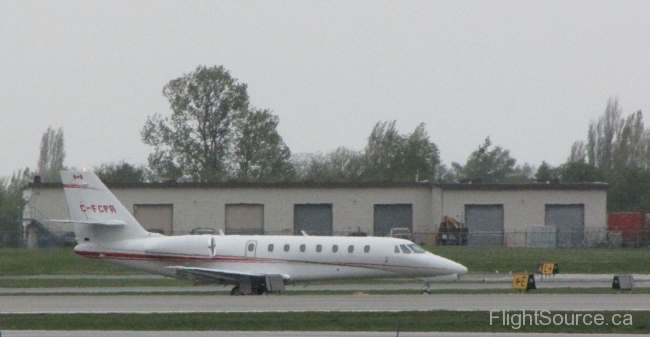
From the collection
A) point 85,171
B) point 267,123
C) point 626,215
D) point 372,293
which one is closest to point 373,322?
point 372,293

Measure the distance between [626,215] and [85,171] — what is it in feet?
168

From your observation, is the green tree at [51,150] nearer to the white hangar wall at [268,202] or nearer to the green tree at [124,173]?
the green tree at [124,173]

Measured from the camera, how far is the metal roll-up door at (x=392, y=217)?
72.2 meters

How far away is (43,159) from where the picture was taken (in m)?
120

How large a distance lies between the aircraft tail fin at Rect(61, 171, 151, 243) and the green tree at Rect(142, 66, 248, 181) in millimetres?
54856

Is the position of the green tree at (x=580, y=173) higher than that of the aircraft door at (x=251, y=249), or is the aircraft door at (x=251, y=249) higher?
the green tree at (x=580, y=173)

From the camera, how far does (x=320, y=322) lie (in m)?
25.0

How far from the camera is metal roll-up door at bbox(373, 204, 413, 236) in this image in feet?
237

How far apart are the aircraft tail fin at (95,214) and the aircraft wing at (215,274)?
103 inches

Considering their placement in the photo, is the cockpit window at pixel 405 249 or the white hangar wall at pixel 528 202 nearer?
the cockpit window at pixel 405 249

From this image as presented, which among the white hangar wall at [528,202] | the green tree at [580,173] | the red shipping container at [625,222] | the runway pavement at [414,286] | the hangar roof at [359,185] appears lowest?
the runway pavement at [414,286]

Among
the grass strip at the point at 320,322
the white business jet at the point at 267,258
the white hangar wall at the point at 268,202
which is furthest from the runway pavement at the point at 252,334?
the white hangar wall at the point at 268,202

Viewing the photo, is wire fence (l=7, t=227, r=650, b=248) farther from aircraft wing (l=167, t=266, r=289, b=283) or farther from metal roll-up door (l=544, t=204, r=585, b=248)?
aircraft wing (l=167, t=266, r=289, b=283)

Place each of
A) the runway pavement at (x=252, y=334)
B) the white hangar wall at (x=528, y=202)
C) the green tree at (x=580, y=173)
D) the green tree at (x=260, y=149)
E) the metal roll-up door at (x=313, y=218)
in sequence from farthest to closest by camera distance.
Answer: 1. the green tree at (x=580, y=173)
2. the green tree at (x=260, y=149)
3. the white hangar wall at (x=528, y=202)
4. the metal roll-up door at (x=313, y=218)
5. the runway pavement at (x=252, y=334)
